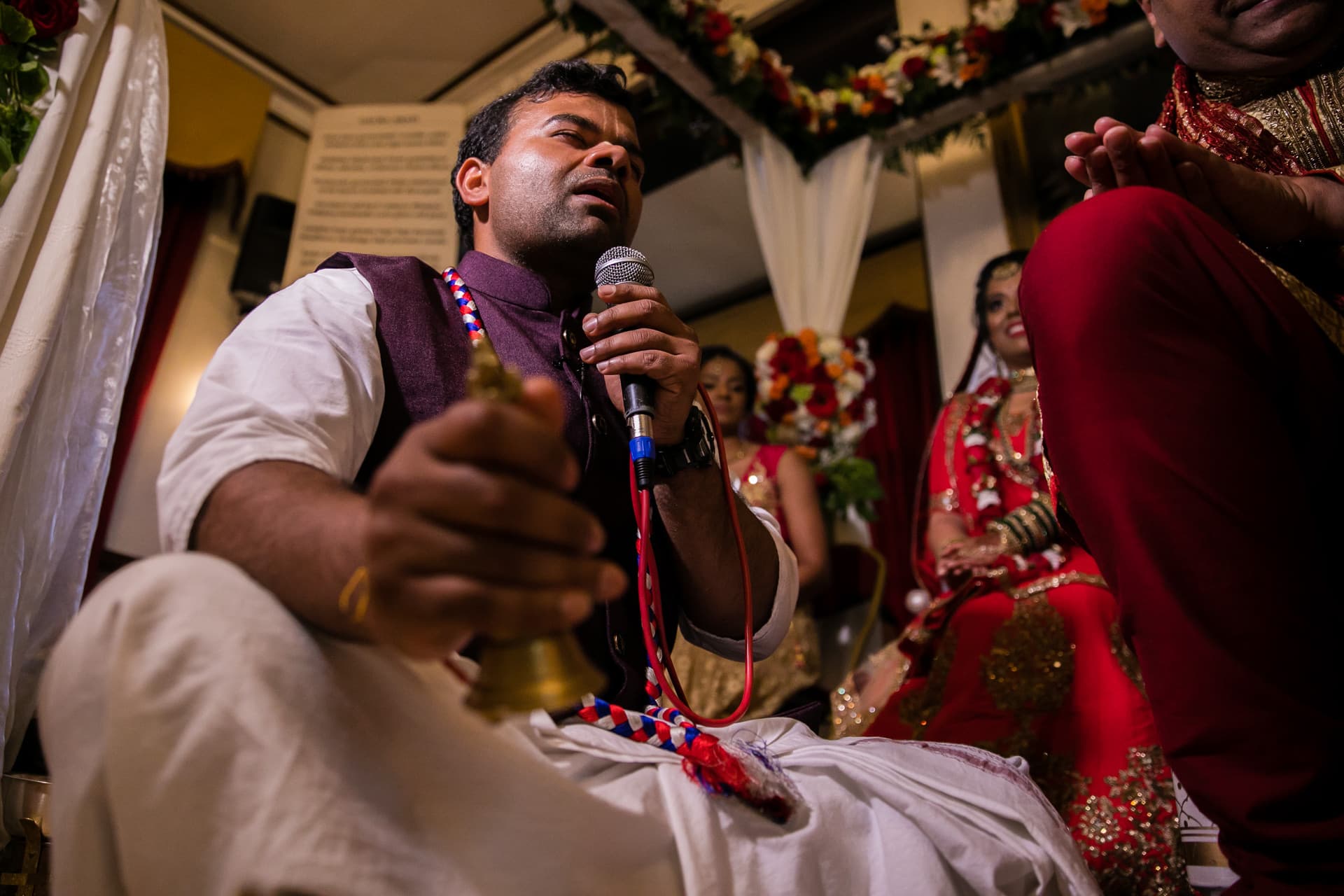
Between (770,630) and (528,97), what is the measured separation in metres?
1.06

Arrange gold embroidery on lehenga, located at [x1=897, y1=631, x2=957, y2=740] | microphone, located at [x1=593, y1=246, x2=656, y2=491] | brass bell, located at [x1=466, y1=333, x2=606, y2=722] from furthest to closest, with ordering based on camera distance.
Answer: gold embroidery on lehenga, located at [x1=897, y1=631, x2=957, y2=740] < microphone, located at [x1=593, y1=246, x2=656, y2=491] < brass bell, located at [x1=466, y1=333, x2=606, y2=722]

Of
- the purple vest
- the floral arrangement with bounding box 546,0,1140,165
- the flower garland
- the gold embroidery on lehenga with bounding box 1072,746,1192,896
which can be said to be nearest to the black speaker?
the floral arrangement with bounding box 546,0,1140,165

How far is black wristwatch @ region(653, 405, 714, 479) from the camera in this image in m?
1.19

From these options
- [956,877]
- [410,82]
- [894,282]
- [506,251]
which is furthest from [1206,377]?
[410,82]

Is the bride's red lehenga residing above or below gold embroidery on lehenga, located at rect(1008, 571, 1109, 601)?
below

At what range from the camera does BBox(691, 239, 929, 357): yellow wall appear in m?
5.64

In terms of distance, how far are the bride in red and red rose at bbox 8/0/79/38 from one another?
85.3 inches

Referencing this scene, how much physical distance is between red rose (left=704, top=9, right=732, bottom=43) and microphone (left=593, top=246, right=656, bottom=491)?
280 cm

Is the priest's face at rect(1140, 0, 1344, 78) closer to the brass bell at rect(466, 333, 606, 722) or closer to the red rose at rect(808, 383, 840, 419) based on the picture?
the brass bell at rect(466, 333, 606, 722)

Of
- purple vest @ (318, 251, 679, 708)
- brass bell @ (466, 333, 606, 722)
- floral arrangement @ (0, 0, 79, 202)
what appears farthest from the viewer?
→ floral arrangement @ (0, 0, 79, 202)

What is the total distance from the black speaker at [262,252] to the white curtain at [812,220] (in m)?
2.61

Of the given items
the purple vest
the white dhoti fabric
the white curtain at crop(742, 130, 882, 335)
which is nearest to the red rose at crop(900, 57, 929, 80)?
the white curtain at crop(742, 130, 882, 335)

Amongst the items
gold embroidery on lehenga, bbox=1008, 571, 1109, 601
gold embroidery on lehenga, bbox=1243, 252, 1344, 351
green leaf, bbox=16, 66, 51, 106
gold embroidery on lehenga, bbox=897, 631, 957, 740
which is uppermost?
green leaf, bbox=16, 66, 51, 106

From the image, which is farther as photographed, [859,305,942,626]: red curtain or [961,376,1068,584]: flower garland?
[859,305,942,626]: red curtain
